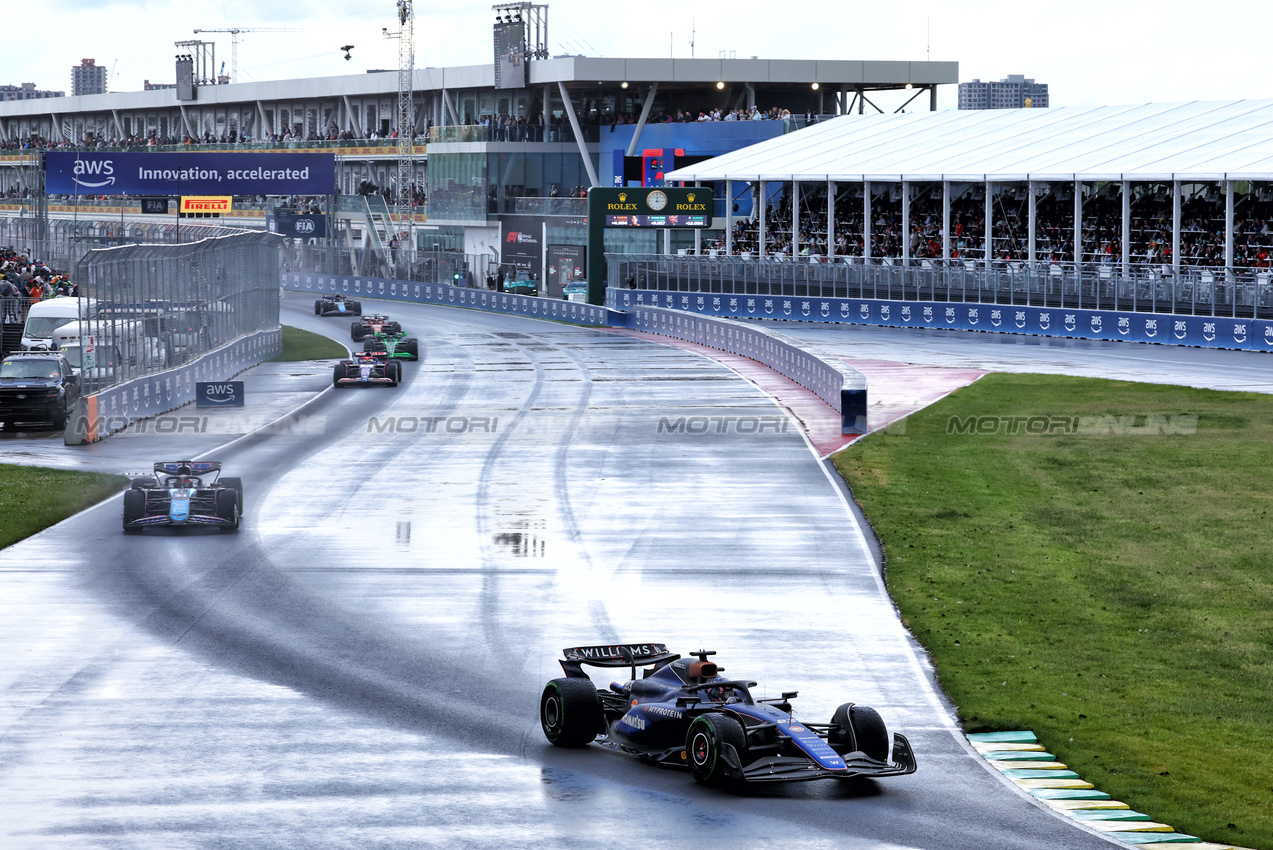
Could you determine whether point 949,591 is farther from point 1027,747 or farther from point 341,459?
point 341,459

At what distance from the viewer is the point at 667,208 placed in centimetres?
7288

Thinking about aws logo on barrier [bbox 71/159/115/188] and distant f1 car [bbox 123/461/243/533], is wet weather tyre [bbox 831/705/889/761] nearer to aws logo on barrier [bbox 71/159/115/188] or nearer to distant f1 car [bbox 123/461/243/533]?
distant f1 car [bbox 123/461/243/533]

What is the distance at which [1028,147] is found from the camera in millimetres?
63938

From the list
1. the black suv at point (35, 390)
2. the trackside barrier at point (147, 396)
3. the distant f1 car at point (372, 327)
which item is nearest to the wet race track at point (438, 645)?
the trackside barrier at point (147, 396)

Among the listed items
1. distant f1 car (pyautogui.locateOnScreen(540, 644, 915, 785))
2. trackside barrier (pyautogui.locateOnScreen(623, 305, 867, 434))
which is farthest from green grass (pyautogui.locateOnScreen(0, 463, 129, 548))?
trackside barrier (pyautogui.locateOnScreen(623, 305, 867, 434))

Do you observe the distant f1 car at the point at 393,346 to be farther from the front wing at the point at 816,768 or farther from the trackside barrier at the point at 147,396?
the front wing at the point at 816,768

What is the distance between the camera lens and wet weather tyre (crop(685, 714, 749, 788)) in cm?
1288

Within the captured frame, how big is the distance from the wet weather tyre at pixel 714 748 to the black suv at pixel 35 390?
90.9 ft

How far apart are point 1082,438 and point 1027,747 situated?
69.8 ft

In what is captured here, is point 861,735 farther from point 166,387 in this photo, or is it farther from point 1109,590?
point 166,387

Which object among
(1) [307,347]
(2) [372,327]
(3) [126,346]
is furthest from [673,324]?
(3) [126,346]

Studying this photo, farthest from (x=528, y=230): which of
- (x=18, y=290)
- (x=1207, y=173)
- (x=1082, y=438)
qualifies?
(x=1082, y=438)

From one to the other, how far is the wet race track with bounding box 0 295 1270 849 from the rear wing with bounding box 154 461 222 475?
108 cm

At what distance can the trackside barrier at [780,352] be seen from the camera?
36219 millimetres
